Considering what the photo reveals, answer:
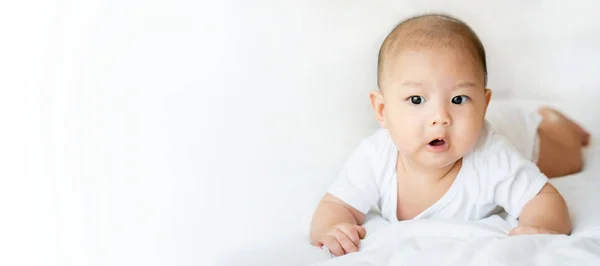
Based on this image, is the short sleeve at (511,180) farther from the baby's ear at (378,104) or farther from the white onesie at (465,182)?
the baby's ear at (378,104)

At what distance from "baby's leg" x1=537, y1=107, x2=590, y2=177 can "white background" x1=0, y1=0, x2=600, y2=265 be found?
14.9 inches

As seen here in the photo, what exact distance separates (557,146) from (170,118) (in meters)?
0.81

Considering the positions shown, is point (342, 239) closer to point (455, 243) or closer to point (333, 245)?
point (333, 245)

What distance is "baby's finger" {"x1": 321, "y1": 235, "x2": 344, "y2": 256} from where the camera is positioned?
120 centimetres

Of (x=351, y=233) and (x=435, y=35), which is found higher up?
(x=435, y=35)

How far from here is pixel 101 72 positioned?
1.42 meters

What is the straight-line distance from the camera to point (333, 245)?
1.21 meters

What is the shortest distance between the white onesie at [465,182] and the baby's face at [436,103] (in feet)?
0.25

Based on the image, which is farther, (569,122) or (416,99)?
(569,122)

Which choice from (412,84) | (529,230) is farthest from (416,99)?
(529,230)

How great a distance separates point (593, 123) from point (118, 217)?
44.2 inches

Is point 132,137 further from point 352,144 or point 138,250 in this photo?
point 352,144

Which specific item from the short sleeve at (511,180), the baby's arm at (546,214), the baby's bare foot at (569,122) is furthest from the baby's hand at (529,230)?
the baby's bare foot at (569,122)

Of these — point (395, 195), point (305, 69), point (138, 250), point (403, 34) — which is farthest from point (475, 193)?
point (138, 250)
